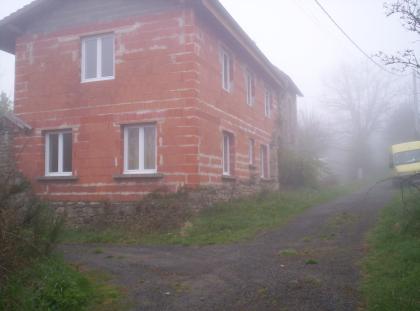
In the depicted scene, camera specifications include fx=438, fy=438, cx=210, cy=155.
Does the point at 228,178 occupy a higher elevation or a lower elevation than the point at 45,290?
higher

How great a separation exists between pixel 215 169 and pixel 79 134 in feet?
14.3

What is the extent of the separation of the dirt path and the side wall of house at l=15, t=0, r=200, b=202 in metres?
3.14

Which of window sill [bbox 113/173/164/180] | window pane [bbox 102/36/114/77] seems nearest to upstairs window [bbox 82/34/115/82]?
window pane [bbox 102/36/114/77]

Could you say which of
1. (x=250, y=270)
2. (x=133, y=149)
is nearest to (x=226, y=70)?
(x=133, y=149)

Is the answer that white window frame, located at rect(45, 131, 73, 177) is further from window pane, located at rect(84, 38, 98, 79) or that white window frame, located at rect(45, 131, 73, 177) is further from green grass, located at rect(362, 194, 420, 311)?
green grass, located at rect(362, 194, 420, 311)

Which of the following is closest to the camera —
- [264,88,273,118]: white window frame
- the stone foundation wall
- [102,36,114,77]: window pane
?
the stone foundation wall

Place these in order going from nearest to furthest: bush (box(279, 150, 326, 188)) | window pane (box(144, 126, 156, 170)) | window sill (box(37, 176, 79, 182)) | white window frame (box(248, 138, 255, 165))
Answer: window pane (box(144, 126, 156, 170)) → window sill (box(37, 176, 79, 182)) → white window frame (box(248, 138, 255, 165)) → bush (box(279, 150, 326, 188))

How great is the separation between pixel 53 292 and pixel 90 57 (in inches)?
399

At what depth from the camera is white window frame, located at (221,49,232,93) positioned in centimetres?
1534

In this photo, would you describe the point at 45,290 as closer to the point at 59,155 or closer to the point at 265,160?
the point at 59,155

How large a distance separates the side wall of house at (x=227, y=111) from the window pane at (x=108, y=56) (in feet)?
9.26

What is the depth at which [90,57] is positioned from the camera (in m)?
13.9

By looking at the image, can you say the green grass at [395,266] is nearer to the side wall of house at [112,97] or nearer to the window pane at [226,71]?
the side wall of house at [112,97]

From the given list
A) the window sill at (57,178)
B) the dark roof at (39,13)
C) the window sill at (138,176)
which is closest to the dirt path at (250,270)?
the window sill at (138,176)
